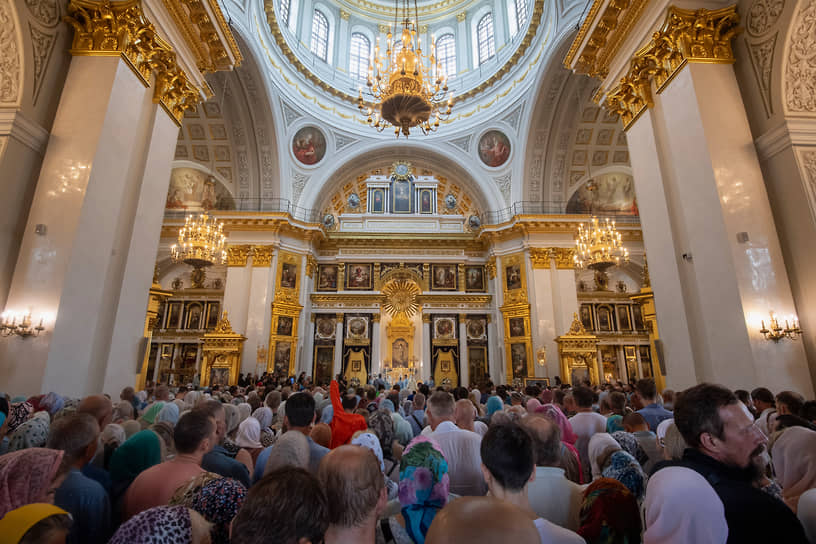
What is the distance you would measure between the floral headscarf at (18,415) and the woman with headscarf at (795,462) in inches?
209

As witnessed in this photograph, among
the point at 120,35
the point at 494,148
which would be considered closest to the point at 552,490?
the point at 120,35

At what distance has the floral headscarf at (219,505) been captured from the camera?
1467 mm

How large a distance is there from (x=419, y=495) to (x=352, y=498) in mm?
626

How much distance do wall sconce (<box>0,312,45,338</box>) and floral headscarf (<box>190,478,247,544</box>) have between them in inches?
209

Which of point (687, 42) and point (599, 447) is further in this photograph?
point (687, 42)

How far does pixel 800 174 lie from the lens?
5.38m

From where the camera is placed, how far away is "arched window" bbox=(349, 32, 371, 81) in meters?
20.1

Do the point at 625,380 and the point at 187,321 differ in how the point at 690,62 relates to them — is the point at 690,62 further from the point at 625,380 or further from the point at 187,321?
the point at 187,321

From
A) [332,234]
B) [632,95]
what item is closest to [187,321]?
[332,234]

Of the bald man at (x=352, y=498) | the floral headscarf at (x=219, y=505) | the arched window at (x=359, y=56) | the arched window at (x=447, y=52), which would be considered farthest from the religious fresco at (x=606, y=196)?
the floral headscarf at (x=219, y=505)

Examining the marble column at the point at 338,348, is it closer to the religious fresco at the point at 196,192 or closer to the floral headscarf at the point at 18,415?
the religious fresco at the point at 196,192

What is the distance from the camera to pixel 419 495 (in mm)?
1874

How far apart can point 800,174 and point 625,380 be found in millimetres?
15672

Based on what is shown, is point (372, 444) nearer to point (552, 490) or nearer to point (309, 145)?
point (552, 490)
